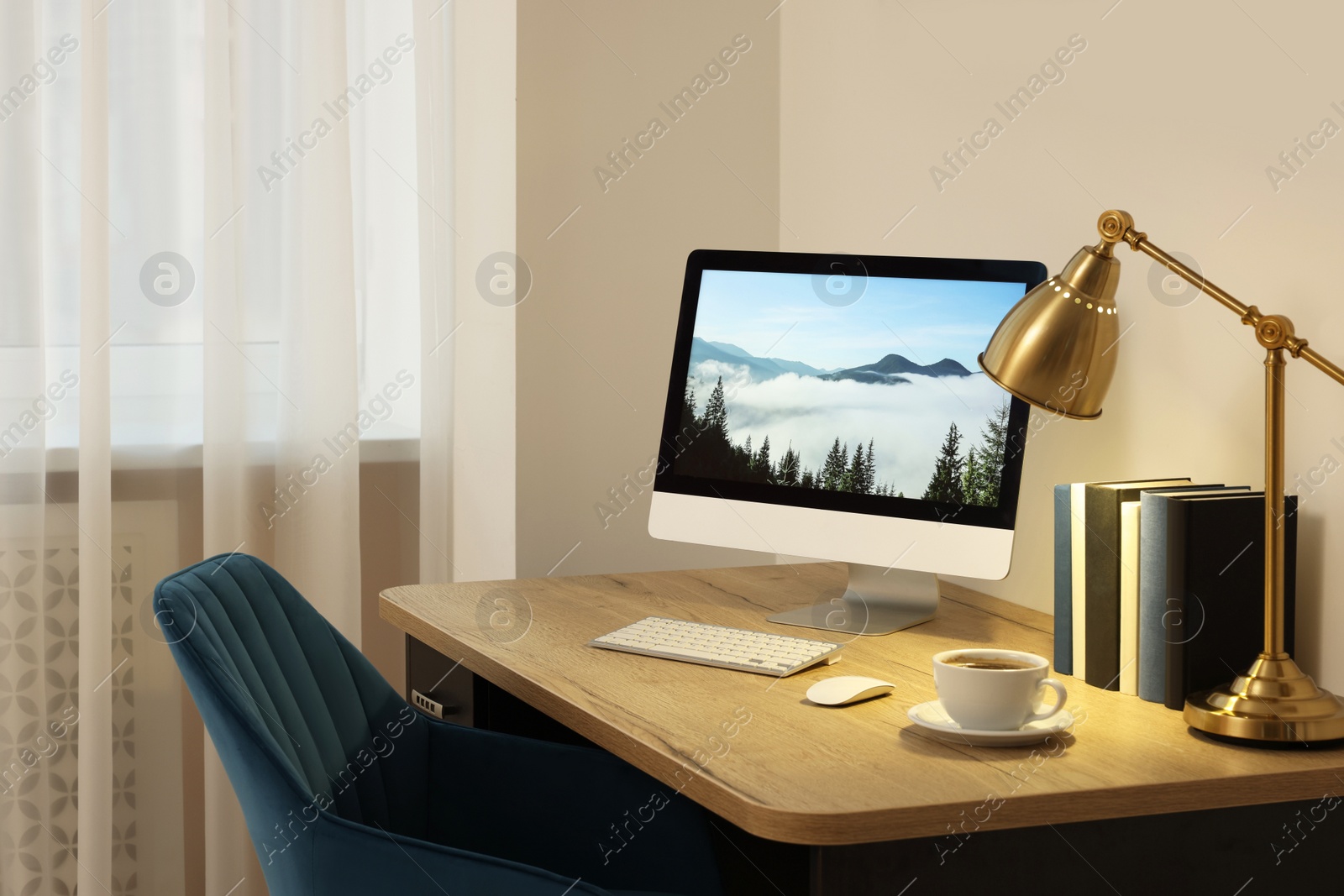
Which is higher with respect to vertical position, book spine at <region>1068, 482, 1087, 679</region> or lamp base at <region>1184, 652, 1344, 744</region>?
book spine at <region>1068, 482, 1087, 679</region>

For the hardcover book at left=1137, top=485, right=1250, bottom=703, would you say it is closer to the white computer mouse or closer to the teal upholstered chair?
the white computer mouse

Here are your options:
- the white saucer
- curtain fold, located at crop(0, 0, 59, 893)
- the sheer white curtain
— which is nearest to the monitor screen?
the white saucer

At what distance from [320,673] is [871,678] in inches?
24.6

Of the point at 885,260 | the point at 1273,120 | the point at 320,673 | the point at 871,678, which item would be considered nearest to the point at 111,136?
the point at 320,673

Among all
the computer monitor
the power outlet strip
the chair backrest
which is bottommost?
the power outlet strip

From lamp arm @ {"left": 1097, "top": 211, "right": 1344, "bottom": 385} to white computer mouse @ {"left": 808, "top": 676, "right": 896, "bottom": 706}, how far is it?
1.62 ft

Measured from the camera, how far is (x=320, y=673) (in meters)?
1.45

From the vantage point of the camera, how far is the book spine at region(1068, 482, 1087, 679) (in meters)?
1.37

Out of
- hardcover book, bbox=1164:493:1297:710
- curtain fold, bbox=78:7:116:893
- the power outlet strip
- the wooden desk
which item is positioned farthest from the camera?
curtain fold, bbox=78:7:116:893

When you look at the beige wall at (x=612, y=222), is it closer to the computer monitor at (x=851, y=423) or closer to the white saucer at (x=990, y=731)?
the computer monitor at (x=851, y=423)

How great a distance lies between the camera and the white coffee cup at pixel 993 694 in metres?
1.12

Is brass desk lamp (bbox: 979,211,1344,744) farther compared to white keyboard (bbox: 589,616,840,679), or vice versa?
white keyboard (bbox: 589,616,840,679)

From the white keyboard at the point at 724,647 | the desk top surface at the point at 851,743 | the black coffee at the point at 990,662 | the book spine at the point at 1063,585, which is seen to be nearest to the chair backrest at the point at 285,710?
the desk top surface at the point at 851,743

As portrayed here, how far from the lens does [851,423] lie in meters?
1.63
